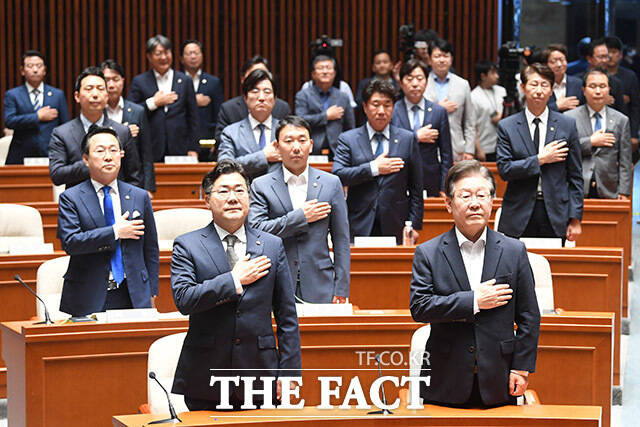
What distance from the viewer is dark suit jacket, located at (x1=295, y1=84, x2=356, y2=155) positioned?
6.73 m

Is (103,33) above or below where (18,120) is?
above

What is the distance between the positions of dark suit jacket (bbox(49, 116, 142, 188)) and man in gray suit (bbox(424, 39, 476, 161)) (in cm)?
260

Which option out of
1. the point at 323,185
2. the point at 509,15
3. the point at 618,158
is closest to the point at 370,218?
the point at 323,185

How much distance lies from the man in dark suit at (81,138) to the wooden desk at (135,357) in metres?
1.14

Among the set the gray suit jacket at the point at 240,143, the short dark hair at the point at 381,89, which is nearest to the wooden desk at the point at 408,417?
the short dark hair at the point at 381,89

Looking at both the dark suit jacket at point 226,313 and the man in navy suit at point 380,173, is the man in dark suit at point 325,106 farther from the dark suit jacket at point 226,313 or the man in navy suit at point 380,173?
the dark suit jacket at point 226,313

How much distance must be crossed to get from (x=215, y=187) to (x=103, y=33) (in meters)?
7.15

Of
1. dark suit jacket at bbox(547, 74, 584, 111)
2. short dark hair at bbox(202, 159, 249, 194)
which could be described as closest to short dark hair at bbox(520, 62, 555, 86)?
dark suit jacket at bbox(547, 74, 584, 111)

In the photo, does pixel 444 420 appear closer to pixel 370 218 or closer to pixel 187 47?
pixel 370 218

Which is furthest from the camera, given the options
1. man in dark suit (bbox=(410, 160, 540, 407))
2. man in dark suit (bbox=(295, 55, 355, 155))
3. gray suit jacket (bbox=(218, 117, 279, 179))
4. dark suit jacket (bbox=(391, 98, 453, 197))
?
man in dark suit (bbox=(295, 55, 355, 155))

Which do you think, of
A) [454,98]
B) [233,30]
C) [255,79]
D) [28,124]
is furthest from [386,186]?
[233,30]

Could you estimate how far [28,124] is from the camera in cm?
683

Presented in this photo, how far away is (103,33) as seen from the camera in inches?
394

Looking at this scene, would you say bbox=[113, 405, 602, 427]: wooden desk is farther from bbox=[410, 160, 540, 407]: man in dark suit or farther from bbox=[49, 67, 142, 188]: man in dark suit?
bbox=[49, 67, 142, 188]: man in dark suit
